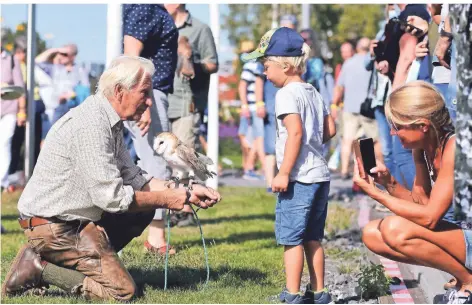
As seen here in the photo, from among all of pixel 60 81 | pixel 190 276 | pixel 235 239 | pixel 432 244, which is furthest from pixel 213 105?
pixel 432 244

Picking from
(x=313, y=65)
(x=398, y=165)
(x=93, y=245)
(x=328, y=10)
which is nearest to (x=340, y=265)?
(x=398, y=165)

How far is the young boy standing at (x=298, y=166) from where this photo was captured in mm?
5840

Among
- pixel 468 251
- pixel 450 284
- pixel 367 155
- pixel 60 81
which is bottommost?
pixel 450 284

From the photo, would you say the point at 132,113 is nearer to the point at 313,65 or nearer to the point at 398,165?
the point at 398,165

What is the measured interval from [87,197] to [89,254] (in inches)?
13.8

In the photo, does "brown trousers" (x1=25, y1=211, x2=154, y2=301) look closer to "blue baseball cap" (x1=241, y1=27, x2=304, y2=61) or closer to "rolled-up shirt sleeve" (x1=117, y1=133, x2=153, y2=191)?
"rolled-up shirt sleeve" (x1=117, y1=133, x2=153, y2=191)

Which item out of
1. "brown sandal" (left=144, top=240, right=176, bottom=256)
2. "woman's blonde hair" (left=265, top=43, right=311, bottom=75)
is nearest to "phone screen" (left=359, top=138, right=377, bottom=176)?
"woman's blonde hair" (left=265, top=43, right=311, bottom=75)

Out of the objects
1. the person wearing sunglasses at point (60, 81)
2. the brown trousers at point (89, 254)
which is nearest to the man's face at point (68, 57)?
the person wearing sunglasses at point (60, 81)

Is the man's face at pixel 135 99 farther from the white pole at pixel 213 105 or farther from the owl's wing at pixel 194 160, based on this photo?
the white pole at pixel 213 105

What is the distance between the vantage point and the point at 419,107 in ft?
16.9

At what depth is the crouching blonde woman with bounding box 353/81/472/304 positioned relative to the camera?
514 centimetres

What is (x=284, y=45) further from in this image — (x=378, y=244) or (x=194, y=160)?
(x=378, y=244)

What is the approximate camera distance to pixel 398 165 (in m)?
8.80

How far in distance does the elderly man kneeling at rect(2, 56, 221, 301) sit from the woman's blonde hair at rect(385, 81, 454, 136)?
4.10 ft
